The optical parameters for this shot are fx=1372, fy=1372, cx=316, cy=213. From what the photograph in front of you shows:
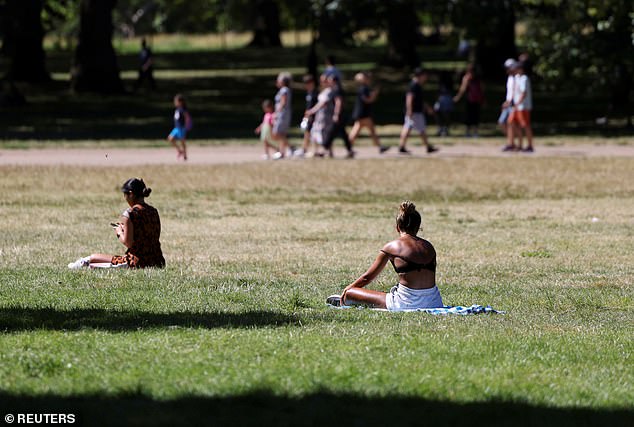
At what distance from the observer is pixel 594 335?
9.75 meters

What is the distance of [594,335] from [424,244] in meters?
1.69

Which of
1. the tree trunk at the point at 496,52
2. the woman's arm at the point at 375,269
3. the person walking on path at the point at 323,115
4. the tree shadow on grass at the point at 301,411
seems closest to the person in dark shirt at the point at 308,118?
the person walking on path at the point at 323,115

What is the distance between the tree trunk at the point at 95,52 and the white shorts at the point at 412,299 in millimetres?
32592

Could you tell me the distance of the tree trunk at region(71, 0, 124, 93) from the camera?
42.2m

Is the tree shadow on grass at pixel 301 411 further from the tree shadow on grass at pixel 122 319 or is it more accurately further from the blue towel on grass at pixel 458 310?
the blue towel on grass at pixel 458 310

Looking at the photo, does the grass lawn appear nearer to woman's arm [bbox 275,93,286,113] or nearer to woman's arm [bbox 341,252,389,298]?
woman's arm [bbox 341,252,389,298]

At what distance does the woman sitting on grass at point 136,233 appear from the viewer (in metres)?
12.9

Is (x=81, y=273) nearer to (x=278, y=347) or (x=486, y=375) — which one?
(x=278, y=347)

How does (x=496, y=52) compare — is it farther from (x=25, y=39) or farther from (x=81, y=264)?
(x=81, y=264)

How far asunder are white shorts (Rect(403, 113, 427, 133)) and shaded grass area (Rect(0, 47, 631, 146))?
18.0 ft

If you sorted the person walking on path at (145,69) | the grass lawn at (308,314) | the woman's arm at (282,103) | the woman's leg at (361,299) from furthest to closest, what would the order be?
the person walking on path at (145,69)
the woman's arm at (282,103)
the woman's leg at (361,299)
the grass lawn at (308,314)

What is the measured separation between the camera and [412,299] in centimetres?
1084

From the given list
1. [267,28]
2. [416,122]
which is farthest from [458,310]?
[267,28]

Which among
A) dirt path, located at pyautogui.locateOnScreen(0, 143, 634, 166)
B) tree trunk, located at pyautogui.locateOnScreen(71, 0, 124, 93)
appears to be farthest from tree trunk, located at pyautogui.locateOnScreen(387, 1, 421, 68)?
dirt path, located at pyautogui.locateOnScreen(0, 143, 634, 166)
